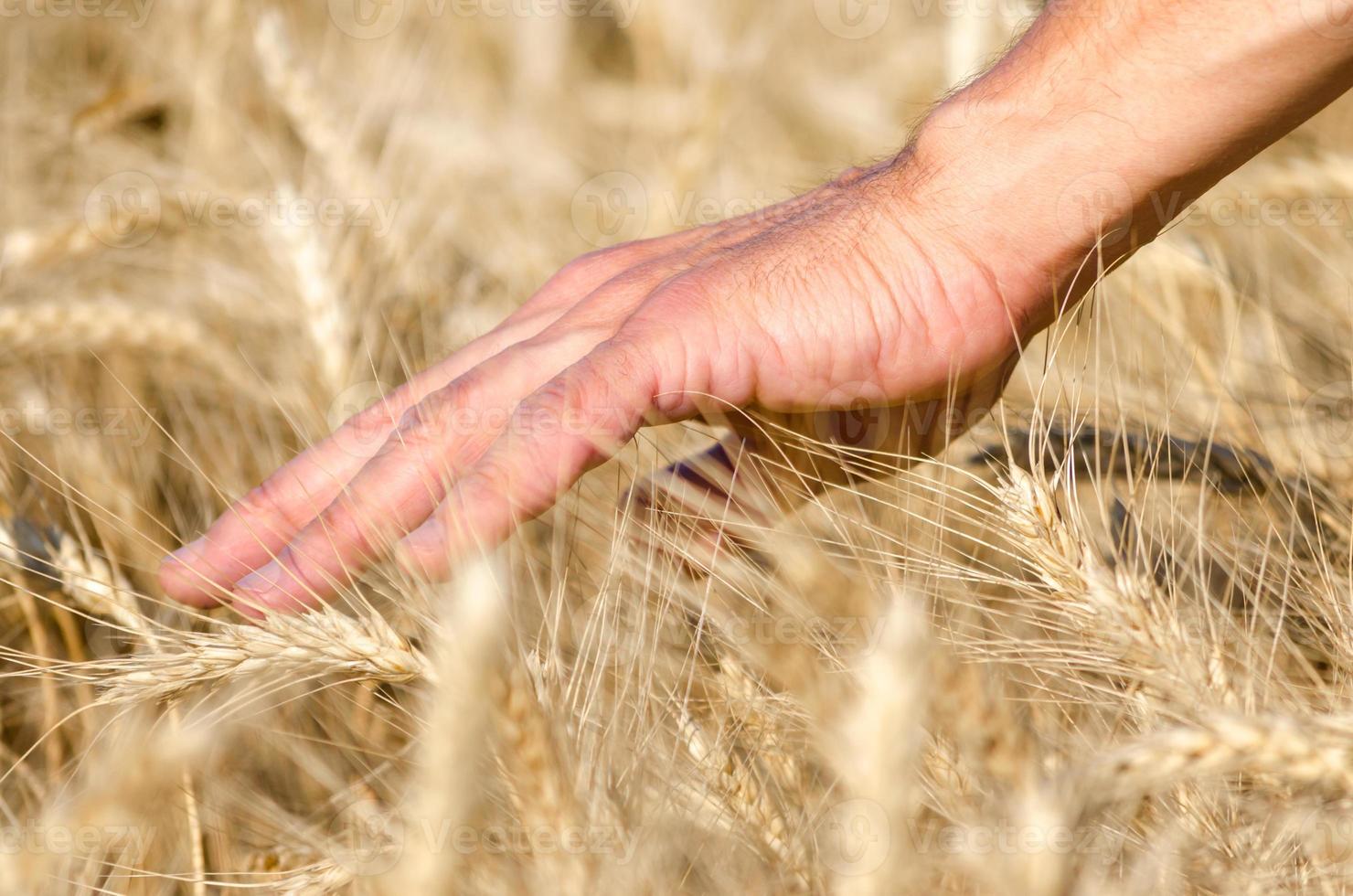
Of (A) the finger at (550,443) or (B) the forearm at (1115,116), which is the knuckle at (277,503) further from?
(B) the forearm at (1115,116)

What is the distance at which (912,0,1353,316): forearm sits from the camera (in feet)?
2.52

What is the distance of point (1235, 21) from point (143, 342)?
1.20 metres

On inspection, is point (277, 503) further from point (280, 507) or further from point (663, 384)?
point (663, 384)

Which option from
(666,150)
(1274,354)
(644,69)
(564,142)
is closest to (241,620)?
(1274,354)

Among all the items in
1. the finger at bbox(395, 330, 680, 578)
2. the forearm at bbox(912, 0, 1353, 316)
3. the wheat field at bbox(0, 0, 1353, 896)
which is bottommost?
the wheat field at bbox(0, 0, 1353, 896)

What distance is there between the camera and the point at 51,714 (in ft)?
3.35

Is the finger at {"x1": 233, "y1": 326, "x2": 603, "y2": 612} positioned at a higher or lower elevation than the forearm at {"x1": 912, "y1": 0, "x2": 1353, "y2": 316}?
lower

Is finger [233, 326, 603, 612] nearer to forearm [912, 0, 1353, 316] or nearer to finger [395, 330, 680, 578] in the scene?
finger [395, 330, 680, 578]

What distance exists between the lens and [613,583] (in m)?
0.85

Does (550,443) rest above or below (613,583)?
above

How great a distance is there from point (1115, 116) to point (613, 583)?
0.54m

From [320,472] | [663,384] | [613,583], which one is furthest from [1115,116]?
[320,472]

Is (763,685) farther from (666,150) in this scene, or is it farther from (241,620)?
(666,150)

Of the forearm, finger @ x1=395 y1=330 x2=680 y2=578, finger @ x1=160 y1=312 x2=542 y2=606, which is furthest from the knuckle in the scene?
the forearm
